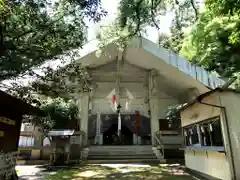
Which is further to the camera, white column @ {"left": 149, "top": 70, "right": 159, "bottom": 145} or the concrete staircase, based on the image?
white column @ {"left": 149, "top": 70, "right": 159, "bottom": 145}

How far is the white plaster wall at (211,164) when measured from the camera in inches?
190

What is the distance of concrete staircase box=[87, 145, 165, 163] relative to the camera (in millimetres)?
10188

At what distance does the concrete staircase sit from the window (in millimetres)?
3549

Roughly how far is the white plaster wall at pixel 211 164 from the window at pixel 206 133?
284mm

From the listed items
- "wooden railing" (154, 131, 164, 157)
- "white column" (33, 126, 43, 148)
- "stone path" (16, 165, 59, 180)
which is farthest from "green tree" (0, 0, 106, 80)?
"wooden railing" (154, 131, 164, 157)

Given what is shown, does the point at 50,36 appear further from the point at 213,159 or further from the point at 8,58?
the point at 213,159

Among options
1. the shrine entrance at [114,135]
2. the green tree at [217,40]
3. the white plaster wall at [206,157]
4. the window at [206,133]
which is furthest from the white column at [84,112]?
the green tree at [217,40]

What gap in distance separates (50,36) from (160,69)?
8266mm

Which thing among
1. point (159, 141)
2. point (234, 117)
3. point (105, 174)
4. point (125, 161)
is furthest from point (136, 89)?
point (234, 117)

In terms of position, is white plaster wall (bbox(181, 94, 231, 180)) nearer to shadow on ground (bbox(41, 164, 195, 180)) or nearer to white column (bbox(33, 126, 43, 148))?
shadow on ground (bbox(41, 164, 195, 180))

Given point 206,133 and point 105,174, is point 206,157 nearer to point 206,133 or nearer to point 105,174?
point 206,133

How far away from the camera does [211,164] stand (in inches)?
215

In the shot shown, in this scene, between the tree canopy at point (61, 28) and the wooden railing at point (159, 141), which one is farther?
the wooden railing at point (159, 141)

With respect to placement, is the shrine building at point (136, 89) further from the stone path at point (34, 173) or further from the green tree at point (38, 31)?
the green tree at point (38, 31)
